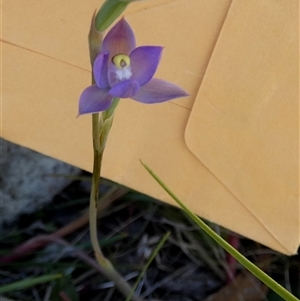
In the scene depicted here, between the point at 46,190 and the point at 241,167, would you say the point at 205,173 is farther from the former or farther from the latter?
the point at 46,190

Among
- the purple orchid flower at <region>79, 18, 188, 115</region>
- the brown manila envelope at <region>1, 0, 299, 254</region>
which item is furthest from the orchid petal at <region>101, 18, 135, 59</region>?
the brown manila envelope at <region>1, 0, 299, 254</region>

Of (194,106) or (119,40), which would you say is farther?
(194,106)

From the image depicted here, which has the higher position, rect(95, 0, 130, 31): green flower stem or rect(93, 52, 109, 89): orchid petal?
rect(95, 0, 130, 31): green flower stem

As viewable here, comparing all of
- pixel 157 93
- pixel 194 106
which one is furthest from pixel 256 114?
pixel 157 93

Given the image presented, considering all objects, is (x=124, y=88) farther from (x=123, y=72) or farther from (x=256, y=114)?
(x=256, y=114)

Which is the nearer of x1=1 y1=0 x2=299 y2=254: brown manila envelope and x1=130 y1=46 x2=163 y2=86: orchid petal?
x1=130 y1=46 x2=163 y2=86: orchid petal

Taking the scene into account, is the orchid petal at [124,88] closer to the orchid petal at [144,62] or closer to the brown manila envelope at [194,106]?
the orchid petal at [144,62]

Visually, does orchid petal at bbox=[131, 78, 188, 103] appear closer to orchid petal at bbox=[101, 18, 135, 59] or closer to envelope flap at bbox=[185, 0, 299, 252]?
orchid petal at bbox=[101, 18, 135, 59]

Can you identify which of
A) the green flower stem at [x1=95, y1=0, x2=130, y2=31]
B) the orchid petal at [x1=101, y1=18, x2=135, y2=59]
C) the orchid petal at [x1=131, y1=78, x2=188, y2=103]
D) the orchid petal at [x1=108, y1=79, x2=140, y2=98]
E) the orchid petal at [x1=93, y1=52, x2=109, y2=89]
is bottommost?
the orchid petal at [x1=108, y1=79, x2=140, y2=98]
